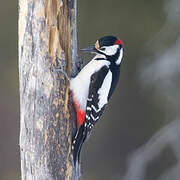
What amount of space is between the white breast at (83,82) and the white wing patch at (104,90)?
8 centimetres

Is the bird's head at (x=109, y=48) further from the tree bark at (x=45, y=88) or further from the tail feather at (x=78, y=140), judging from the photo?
the tail feather at (x=78, y=140)

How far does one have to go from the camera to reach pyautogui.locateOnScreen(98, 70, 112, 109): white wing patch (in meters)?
2.45

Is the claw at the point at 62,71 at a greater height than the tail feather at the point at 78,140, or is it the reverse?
the claw at the point at 62,71

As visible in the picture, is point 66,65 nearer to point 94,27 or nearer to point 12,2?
point 94,27

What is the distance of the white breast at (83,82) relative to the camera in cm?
234

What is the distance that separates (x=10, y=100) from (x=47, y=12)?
239 centimetres

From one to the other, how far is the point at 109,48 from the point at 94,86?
0.26m

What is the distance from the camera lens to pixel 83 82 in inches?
94.7

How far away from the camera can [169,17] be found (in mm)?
4117

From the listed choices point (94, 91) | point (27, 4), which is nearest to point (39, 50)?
point (27, 4)

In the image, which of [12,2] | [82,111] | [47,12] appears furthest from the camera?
[12,2]

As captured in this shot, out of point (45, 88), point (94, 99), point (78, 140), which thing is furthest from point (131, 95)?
point (45, 88)

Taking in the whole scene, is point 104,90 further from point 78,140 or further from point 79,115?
point 78,140

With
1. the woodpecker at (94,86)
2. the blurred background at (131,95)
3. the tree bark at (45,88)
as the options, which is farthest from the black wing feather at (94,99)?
the blurred background at (131,95)
